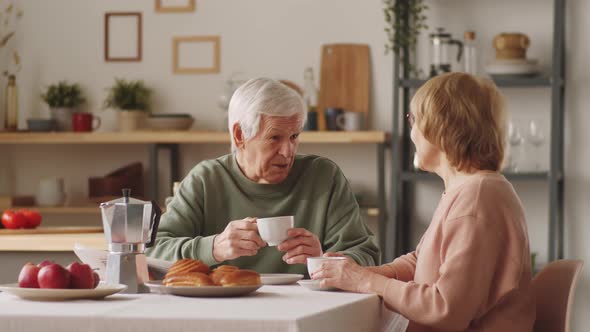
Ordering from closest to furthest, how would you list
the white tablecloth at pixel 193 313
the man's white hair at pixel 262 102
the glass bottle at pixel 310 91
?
the white tablecloth at pixel 193 313
the man's white hair at pixel 262 102
the glass bottle at pixel 310 91

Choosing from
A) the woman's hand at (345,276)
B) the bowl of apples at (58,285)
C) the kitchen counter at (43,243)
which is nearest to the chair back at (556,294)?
the woman's hand at (345,276)

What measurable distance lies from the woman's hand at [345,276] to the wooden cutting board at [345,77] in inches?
123

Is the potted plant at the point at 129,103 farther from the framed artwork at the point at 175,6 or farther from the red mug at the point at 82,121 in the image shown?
the framed artwork at the point at 175,6

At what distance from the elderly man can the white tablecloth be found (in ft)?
2.36

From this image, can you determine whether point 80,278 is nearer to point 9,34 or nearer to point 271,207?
point 271,207

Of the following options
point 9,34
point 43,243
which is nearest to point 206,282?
point 43,243

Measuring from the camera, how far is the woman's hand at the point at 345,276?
6.29 ft

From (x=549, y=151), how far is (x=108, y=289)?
3631 mm

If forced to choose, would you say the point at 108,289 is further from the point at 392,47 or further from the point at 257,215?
the point at 392,47

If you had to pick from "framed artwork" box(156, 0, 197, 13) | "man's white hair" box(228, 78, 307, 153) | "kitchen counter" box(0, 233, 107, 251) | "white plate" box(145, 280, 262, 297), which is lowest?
"kitchen counter" box(0, 233, 107, 251)

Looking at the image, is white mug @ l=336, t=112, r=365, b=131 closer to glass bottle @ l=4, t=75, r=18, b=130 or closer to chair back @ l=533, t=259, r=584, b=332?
glass bottle @ l=4, t=75, r=18, b=130

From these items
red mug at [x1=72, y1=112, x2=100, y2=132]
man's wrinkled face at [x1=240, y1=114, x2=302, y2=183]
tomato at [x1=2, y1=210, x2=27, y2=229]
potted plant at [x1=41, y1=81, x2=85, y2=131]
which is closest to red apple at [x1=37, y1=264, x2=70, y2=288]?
man's wrinkled face at [x1=240, y1=114, x2=302, y2=183]

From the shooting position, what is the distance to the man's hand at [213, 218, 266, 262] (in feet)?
7.21

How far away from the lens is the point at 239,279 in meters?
1.81
